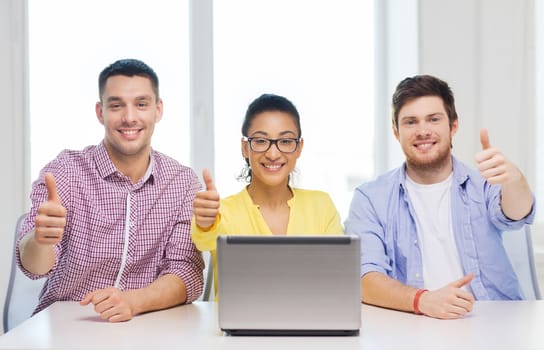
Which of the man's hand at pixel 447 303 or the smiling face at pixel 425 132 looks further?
the smiling face at pixel 425 132

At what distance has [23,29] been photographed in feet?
10.4

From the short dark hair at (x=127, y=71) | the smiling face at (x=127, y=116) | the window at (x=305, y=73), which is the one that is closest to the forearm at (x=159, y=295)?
the smiling face at (x=127, y=116)

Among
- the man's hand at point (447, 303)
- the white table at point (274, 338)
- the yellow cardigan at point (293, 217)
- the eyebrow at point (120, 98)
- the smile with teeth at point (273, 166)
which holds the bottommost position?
the white table at point (274, 338)

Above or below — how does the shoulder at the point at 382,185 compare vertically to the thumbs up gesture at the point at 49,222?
above

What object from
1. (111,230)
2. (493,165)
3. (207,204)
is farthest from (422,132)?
(111,230)

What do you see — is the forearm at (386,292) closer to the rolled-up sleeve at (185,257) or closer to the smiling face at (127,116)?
the rolled-up sleeve at (185,257)

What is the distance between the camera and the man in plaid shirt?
210 centimetres

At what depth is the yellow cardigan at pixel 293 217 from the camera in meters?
2.19

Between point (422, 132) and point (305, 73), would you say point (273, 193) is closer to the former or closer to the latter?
point (422, 132)

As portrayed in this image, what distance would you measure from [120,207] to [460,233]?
110cm

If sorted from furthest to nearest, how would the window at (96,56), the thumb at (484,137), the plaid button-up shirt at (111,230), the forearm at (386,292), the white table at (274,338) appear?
the window at (96,56) < the plaid button-up shirt at (111,230) < the thumb at (484,137) < the forearm at (386,292) < the white table at (274,338)

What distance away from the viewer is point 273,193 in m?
2.27

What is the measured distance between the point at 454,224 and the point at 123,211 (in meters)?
1.08

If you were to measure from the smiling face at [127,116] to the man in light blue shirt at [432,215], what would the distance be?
735 millimetres
